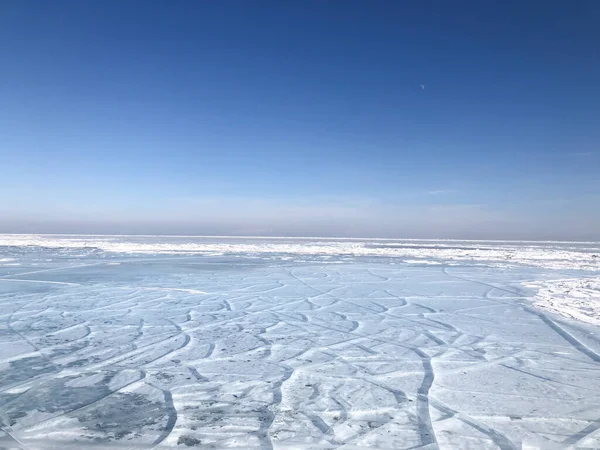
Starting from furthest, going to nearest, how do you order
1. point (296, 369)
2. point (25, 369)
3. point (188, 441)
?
point (296, 369) → point (25, 369) → point (188, 441)

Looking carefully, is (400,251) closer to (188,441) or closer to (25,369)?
(25,369)

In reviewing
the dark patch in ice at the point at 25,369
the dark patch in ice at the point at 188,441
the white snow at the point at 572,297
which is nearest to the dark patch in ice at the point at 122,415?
the dark patch in ice at the point at 188,441

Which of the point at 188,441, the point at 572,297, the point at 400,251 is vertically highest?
the point at 400,251

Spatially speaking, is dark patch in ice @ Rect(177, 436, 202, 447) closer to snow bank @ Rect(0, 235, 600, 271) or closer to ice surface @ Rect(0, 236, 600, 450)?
ice surface @ Rect(0, 236, 600, 450)

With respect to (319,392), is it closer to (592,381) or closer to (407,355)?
(407,355)

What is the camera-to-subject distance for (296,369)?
4.82 meters

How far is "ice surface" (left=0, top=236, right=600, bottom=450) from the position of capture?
336 centimetres

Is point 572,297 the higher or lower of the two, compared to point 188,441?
higher

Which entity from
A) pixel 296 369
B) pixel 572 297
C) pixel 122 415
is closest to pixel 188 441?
pixel 122 415

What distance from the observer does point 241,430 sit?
3.38m

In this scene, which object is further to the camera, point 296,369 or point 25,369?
point 296,369

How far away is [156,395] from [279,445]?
146 cm

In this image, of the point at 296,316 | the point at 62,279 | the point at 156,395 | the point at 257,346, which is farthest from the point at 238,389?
the point at 62,279

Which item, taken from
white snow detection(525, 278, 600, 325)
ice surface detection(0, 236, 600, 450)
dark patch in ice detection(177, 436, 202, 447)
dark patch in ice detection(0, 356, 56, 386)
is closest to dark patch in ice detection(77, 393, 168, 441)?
ice surface detection(0, 236, 600, 450)
